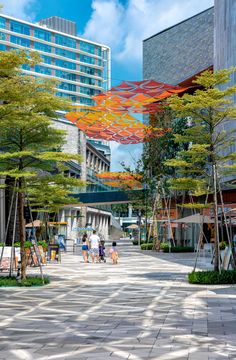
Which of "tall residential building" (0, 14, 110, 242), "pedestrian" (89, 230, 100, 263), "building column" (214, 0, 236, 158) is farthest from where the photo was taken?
"tall residential building" (0, 14, 110, 242)

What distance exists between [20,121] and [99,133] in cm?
4669

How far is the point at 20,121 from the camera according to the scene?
1756 centimetres

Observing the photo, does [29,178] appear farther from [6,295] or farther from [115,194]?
[115,194]

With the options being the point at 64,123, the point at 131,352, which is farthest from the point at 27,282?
the point at 64,123

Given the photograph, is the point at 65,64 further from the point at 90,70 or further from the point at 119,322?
the point at 119,322

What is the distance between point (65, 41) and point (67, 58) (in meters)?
3.63

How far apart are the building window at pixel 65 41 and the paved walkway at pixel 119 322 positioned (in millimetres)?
109751

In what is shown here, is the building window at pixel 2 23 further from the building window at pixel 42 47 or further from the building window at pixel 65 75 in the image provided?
the building window at pixel 65 75

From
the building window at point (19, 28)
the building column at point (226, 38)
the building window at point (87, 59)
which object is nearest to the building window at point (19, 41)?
the building window at point (19, 28)

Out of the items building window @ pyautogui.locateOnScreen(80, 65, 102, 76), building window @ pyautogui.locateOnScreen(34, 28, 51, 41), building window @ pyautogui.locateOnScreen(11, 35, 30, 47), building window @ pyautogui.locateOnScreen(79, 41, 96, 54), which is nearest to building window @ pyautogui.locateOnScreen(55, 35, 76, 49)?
building window @ pyautogui.locateOnScreen(79, 41, 96, 54)

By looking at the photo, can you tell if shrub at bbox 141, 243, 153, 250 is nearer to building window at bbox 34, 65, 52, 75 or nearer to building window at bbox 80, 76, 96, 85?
building window at bbox 34, 65, 52, 75

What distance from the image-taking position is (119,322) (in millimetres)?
11359

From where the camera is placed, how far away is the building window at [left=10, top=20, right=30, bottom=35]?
111 meters

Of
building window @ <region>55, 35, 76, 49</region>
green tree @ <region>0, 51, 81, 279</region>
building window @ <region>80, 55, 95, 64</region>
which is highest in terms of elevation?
building window @ <region>55, 35, 76, 49</region>
